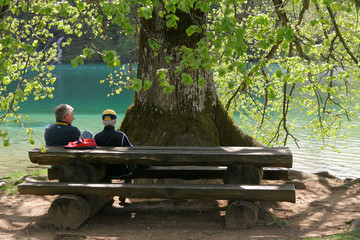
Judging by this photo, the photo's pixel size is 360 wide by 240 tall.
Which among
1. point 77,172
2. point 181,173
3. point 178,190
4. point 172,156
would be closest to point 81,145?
point 77,172

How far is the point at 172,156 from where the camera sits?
20.5ft

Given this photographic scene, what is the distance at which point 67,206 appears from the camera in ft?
20.1

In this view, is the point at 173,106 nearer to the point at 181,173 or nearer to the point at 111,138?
the point at 181,173

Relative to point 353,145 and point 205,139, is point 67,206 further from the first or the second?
point 353,145

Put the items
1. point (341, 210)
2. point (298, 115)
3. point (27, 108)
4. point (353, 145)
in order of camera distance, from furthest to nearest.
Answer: point (27, 108) < point (298, 115) < point (353, 145) < point (341, 210)

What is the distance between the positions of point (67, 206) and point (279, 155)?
112 inches

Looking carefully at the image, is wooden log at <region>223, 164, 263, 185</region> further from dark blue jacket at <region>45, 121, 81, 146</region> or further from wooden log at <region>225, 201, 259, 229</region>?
dark blue jacket at <region>45, 121, 81, 146</region>

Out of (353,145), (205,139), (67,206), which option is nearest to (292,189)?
(205,139)

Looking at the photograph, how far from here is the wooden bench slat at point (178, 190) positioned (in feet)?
19.6

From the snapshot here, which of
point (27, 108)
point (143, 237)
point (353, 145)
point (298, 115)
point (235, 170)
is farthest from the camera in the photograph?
point (27, 108)

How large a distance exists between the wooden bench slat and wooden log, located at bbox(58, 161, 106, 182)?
29 cm

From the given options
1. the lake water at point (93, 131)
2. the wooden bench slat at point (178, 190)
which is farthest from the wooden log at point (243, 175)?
the lake water at point (93, 131)

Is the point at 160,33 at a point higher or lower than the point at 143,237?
higher

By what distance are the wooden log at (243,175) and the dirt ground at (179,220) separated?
58 cm
